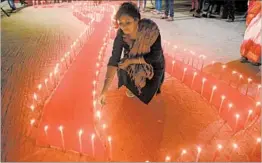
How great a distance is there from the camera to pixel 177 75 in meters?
3.71

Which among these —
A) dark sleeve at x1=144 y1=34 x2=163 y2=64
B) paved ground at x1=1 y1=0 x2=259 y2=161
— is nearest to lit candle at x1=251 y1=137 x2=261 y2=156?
paved ground at x1=1 y1=0 x2=259 y2=161

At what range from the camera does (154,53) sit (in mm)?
2764

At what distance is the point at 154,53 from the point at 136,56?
189 millimetres

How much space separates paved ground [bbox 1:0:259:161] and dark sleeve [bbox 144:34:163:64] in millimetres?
538

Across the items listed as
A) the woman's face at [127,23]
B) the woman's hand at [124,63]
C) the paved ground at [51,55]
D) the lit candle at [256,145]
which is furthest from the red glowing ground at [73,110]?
the lit candle at [256,145]

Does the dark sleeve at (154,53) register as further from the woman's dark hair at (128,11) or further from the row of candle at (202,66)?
the row of candle at (202,66)

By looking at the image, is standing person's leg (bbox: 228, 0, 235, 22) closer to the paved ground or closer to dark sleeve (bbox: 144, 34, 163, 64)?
the paved ground

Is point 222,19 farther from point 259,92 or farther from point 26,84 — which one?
point 26,84

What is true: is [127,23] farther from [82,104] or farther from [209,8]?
[209,8]

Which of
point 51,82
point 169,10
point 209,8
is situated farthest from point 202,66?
point 209,8

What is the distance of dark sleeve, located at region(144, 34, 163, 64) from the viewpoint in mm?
2734

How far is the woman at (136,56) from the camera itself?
2486 millimetres

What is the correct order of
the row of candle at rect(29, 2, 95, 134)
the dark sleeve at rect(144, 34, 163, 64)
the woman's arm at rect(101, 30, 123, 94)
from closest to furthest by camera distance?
the woman's arm at rect(101, 30, 123, 94) → the dark sleeve at rect(144, 34, 163, 64) → the row of candle at rect(29, 2, 95, 134)

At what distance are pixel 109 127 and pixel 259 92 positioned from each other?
6.30ft
